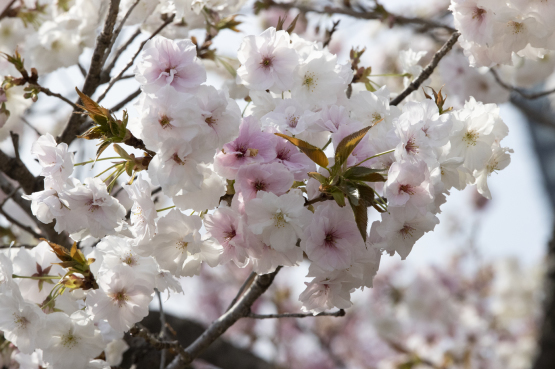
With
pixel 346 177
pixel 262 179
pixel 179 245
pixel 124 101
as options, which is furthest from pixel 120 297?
pixel 124 101

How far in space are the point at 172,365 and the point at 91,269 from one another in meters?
0.53

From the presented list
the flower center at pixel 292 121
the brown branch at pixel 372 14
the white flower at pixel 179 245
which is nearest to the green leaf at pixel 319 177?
the flower center at pixel 292 121

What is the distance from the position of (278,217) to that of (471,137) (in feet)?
1.42

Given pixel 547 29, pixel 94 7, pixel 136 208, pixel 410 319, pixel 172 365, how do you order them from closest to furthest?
pixel 136 208
pixel 547 29
pixel 172 365
pixel 94 7
pixel 410 319

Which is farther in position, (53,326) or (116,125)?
(53,326)

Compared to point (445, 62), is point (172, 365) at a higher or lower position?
lower

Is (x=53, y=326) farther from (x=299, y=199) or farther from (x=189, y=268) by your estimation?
(x=299, y=199)

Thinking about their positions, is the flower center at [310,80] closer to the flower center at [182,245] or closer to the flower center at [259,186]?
the flower center at [259,186]

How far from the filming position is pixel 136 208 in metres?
0.99

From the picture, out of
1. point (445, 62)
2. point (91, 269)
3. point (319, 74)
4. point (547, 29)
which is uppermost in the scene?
point (445, 62)

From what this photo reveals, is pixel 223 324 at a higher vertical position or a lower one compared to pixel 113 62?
Answer: lower

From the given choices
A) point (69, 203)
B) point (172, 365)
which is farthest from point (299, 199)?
point (172, 365)

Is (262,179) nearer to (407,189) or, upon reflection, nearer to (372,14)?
(407,189)

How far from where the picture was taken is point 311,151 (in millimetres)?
868
